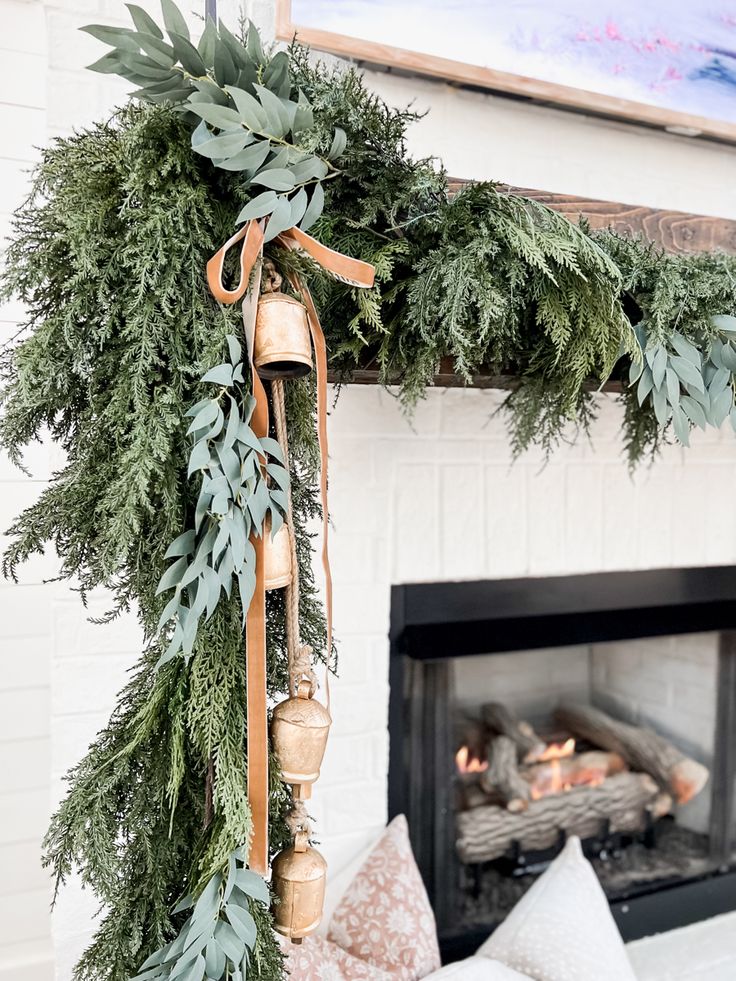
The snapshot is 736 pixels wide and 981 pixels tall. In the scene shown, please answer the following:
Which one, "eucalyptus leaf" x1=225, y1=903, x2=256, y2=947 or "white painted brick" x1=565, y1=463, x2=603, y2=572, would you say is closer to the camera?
"eucalyptus leaf" x1=225, y1=903, x2=256, y2=947

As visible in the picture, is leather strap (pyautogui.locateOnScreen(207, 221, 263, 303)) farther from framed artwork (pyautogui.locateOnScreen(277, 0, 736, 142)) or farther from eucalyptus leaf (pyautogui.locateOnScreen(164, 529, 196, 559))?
framed artwork (pyautogui.locateOnScreen(277, 0, 736, 142))

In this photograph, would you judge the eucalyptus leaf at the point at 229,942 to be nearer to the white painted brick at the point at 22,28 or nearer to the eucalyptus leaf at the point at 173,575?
the eucalyptus leaf at the point at 173,575

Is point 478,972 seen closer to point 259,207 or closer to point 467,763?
point 467,763

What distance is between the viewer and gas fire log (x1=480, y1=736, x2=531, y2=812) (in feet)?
5.23

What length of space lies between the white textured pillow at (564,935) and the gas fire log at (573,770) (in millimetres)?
363

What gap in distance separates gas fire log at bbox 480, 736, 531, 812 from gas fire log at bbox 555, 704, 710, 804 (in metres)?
0.19

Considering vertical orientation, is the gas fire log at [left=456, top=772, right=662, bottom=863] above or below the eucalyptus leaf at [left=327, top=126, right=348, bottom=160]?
below

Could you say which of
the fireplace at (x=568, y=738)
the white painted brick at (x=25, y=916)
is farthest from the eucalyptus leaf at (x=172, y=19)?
the white painted brick at (x=25, y=916)

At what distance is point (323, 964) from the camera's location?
102 cm

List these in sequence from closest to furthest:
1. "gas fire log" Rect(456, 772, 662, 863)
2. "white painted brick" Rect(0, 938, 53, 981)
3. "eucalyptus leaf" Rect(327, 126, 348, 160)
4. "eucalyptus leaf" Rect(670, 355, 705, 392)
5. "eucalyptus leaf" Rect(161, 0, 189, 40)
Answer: "eucalyptus leaf" Rect(161, 0, 189, 40) → "eucalyptus leaf" Rect(327, 126, 348, 160) → "eucalyptus leaf" Rect(670, 355, 705, 392) → "white painted brick" Rect(0, 938, 53, 981) → "gas fire log" Rect(456, 772, 662, 863)

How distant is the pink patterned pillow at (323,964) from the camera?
3.25ft

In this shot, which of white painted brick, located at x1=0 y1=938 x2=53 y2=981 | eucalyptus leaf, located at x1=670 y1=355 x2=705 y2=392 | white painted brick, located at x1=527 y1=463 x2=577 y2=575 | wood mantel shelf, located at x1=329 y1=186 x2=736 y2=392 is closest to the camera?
eucalyptus leaf, located at x1=670 y1=355 x2=705 y2=392

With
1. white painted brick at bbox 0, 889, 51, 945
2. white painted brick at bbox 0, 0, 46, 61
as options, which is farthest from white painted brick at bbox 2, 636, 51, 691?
white painted brick at bbox 0, 0, 46, 61

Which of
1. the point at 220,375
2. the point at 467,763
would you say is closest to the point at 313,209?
the point at 220,375
